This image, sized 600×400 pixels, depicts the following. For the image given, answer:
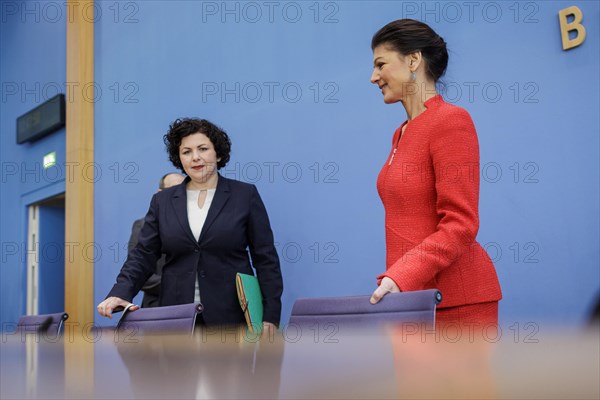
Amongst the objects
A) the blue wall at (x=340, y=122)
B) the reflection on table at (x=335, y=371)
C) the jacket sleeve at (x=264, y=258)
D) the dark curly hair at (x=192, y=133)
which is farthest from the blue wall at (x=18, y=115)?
the reflection on table at (x=335, y=371)

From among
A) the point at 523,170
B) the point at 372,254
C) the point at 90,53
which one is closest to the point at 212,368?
the point at 523,170

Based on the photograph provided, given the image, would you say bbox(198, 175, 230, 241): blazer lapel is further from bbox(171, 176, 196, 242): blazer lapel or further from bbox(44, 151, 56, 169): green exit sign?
bbox(44, 151, 56, 169): green exit sign

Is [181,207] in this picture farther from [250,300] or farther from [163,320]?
[163,320]

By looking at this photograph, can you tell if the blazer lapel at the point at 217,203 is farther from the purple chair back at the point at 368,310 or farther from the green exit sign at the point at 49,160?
the green exit sign at the point at 49,160

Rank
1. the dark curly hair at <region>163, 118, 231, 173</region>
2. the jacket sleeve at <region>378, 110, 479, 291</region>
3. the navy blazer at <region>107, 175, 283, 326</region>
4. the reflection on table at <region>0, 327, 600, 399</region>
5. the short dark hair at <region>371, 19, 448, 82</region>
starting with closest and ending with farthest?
the reflection on table at <region>0, 327, 600, 399</region>, the jacket sleeve at <region>378, 110, 479, 291</region>, the short dark hair at <region>371, 19, 448, 82</region>, the navy blazer at <region>107, 175, 283, 326</region>, the dark curly hair at <region>163, 118, 231, 173</region>

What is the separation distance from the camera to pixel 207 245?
105 inches

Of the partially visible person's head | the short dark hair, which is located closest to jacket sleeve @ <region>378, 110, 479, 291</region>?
the short dark hair

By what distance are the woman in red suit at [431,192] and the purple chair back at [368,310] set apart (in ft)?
0.12

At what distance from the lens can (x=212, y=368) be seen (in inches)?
18.8

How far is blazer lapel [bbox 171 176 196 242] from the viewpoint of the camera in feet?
8.76

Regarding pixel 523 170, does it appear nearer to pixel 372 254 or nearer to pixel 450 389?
pixel 372 254

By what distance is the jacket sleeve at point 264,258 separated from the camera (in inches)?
107

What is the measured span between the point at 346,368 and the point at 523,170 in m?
2.77

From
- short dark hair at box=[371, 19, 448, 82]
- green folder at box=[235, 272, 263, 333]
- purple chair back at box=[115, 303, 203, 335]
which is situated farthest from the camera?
green folder at box=[235, 272, 263, 333]
